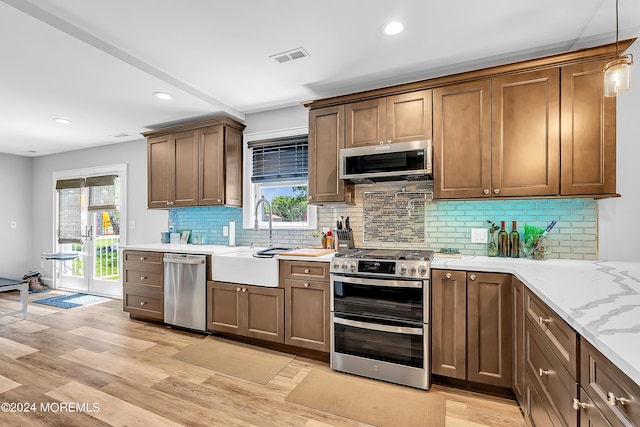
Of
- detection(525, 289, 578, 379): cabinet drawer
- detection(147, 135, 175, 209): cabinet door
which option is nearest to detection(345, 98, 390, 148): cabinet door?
detection(525, 289, 578, 379): cabinet drawer

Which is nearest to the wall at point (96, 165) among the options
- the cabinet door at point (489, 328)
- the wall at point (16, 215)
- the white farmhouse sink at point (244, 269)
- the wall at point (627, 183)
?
the wall at point (16, 215)

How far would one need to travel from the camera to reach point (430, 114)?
2619 mm

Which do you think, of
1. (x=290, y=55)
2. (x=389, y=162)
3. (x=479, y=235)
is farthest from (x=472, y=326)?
(x=290, y=55)

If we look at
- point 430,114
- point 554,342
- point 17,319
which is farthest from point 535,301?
point 17,319

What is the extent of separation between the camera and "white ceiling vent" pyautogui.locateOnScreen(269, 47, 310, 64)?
245 centimetres

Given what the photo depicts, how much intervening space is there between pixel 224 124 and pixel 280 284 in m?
2.03

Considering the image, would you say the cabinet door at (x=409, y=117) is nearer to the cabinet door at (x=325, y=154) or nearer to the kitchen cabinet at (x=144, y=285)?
the cabinet door at (x=325, y=154)

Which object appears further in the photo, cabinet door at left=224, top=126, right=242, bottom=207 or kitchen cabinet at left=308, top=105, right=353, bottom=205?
cabinet door at left=224, top=126, right=242, bottom=207

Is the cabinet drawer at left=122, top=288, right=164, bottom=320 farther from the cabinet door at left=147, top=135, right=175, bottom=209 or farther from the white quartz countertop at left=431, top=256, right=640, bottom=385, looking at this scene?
the white quartz countertop at left=431, top=256, right=640, bottom=385

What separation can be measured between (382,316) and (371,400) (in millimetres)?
577

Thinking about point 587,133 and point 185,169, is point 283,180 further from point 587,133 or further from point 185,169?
point 587,133

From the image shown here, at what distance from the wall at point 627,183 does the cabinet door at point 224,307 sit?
318cm

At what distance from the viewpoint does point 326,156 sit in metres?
3.04

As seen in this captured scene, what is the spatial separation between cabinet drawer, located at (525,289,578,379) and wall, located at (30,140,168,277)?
4.47 metres
